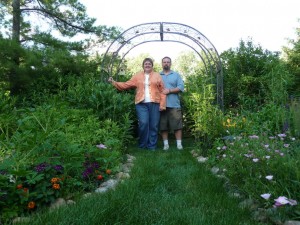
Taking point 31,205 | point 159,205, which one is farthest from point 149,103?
point 31,205

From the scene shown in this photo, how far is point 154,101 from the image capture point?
5.68m

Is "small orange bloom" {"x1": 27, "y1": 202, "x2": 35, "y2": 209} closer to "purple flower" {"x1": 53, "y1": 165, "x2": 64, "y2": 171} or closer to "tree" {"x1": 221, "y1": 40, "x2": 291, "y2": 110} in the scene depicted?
"purple flower" {"x1": 53, "y1": 165, "x2": 64, "y2": 171}

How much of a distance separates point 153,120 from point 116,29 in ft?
9.64

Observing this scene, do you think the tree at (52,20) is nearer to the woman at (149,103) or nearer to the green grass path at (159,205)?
the woman at (149,103)

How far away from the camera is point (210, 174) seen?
3.38 metres

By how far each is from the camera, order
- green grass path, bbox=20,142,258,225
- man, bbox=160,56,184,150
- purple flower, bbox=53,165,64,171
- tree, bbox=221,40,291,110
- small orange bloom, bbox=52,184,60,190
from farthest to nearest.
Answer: tree, bbox=221,40,291,110
man, bbox=160,56,184,150
purple flower, bbox=53,165,64,171
small orange bloom, bbox=52,184,60,190
green grass path, bbox=20,142,258,225

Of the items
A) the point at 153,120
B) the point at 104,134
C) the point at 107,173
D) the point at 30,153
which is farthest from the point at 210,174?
the point at 153,120

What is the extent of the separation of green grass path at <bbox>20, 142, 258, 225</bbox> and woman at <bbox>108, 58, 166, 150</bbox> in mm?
2370

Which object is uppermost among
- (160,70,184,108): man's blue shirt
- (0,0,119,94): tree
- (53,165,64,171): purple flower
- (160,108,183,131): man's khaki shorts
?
(0,0,119,94): tree

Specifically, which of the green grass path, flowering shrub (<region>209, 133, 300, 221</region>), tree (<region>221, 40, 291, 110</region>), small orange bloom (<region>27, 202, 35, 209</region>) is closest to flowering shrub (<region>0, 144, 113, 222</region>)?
small orange bloom (<region>27, 202, 35, 209</region>)

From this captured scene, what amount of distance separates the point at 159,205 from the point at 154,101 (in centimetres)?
347

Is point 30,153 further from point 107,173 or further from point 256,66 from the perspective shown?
point 256,66

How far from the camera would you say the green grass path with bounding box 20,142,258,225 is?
1.98 metres

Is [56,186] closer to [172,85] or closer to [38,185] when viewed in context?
[38,185]
